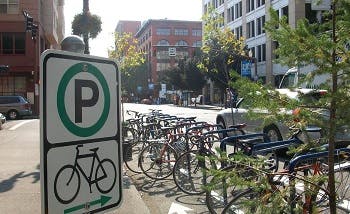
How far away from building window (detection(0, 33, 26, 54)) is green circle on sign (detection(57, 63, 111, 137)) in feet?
143

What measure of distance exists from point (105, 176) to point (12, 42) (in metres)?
44.0

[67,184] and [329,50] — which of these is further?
[329,50]

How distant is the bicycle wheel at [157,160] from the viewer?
9.26 metres

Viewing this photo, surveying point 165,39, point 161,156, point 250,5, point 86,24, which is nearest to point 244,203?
point 161,156

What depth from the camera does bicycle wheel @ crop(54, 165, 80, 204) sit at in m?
2.61

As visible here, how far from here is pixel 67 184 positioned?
8.73 feet

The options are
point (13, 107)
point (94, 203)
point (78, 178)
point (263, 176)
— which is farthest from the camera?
point (13, 107)

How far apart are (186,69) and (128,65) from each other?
56610 mm

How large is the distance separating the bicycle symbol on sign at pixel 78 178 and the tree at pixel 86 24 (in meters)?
10.7

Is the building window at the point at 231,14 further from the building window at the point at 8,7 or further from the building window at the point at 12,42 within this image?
the building window at the point at 12,42

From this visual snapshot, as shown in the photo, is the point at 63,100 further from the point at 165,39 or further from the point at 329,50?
the point at 165,39

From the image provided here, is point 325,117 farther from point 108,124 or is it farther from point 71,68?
point 71,68

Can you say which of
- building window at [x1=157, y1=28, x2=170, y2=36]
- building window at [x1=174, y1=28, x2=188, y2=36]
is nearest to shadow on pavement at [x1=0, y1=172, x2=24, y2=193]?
building window at [x1=157, y1=28, x2=170, y2=36]

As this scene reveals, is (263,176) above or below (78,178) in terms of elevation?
below
